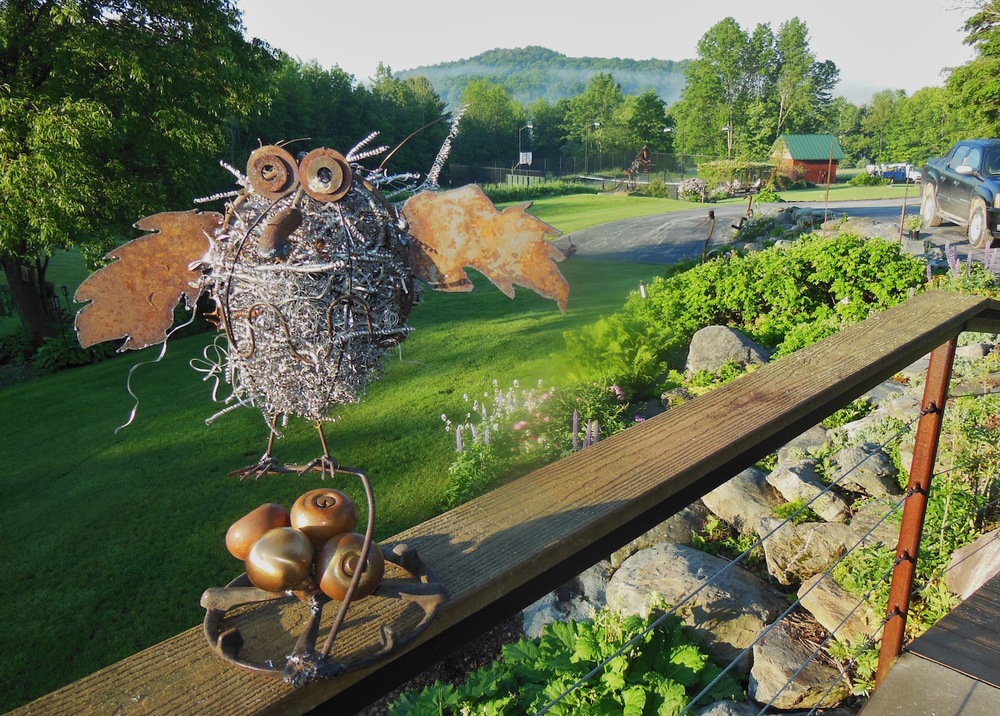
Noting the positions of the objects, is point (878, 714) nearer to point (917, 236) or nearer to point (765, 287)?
point (765, 287)

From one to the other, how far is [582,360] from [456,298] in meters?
5.16

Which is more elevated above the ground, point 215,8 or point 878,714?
point 215,8

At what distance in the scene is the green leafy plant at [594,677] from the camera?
8.52 ft

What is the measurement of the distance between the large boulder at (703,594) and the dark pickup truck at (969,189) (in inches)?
332

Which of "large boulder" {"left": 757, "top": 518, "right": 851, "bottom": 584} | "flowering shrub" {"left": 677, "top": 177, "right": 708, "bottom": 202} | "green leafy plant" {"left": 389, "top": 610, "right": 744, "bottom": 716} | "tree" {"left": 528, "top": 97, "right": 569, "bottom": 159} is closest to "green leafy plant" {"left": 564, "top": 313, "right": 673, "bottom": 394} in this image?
"large boulder" {"left": 757, "top": 518, "right": 851, "bottom": 584}

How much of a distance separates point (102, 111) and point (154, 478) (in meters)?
3.59

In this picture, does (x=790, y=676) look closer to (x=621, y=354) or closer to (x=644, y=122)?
(x=621, y=354)

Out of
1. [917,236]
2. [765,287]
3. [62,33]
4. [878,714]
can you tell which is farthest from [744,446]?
[917,236]

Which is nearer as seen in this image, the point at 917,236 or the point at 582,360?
the point at 582,360

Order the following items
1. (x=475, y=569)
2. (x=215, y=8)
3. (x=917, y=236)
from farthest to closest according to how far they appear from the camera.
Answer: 1. (x=917, y=236)
2. (x=215, y=8)
3. (x=475, y=569)

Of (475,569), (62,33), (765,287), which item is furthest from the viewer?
(62,33)

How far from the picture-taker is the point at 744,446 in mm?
1039

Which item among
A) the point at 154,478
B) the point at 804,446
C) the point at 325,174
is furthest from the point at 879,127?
the point at 325,174

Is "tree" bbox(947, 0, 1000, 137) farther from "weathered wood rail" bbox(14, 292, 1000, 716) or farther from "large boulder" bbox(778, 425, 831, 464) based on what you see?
"weathered wood rail" bbox(14, 292, 1000, 716)
